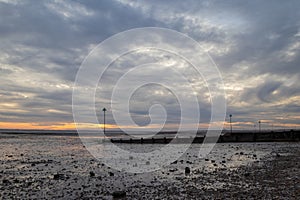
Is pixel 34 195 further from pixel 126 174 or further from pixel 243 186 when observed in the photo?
pixel 243 186

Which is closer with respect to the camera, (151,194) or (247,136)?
(151,194)

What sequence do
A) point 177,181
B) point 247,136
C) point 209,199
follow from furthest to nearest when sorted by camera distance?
1. point 247,136
2. point 177,181
3. point 209,199

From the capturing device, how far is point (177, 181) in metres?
20.0

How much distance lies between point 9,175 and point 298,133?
2965 inches

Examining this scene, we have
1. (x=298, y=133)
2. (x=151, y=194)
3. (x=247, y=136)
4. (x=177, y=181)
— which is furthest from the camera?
(x=247, y=136)

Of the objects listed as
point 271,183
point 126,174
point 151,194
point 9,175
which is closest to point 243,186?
point 271,183

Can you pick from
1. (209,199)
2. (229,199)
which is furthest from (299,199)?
(209,199)

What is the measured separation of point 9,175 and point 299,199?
21.4 meters

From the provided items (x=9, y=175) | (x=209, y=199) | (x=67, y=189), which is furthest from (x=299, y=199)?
(x=9, y=175)

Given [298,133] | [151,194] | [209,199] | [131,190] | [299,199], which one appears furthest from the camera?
[298,133]

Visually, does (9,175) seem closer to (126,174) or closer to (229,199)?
(126,174)

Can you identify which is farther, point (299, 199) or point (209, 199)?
point (209, 199)

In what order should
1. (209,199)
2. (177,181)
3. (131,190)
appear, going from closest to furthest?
(209,199) → (131,190) → (177,181)

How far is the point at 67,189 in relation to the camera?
17984 mm
